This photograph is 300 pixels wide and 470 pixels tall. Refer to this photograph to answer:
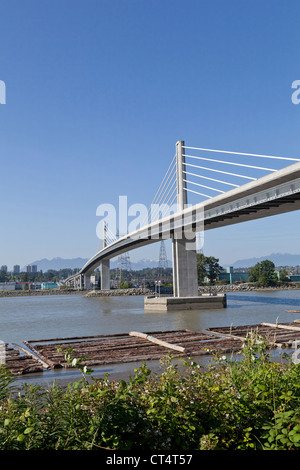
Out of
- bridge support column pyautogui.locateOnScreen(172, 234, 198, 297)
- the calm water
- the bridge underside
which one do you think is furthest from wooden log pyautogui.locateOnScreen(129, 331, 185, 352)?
bridge support column pyautogui.locateOnScreen(172, 234, 198, 297)

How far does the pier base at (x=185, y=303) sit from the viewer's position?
3766 centimetres

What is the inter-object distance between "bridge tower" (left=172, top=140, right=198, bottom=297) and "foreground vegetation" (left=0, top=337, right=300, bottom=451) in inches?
1406

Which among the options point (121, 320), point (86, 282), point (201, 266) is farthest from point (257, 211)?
point (86, 282)

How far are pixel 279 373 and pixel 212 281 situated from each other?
106412mm

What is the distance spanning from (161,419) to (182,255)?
38.3 m

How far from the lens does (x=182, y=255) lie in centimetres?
4194

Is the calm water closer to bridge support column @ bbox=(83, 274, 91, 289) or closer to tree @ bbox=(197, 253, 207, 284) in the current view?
tree @ bbox=(197, 253, 207, 284)

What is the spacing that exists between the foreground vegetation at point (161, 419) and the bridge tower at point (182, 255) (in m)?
35.7

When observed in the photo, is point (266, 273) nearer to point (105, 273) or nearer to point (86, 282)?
point (105, 273)

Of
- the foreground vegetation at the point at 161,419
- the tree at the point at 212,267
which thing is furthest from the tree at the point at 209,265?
the foreground vegetation at the point at 161,419

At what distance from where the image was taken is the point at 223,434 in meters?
3.88
